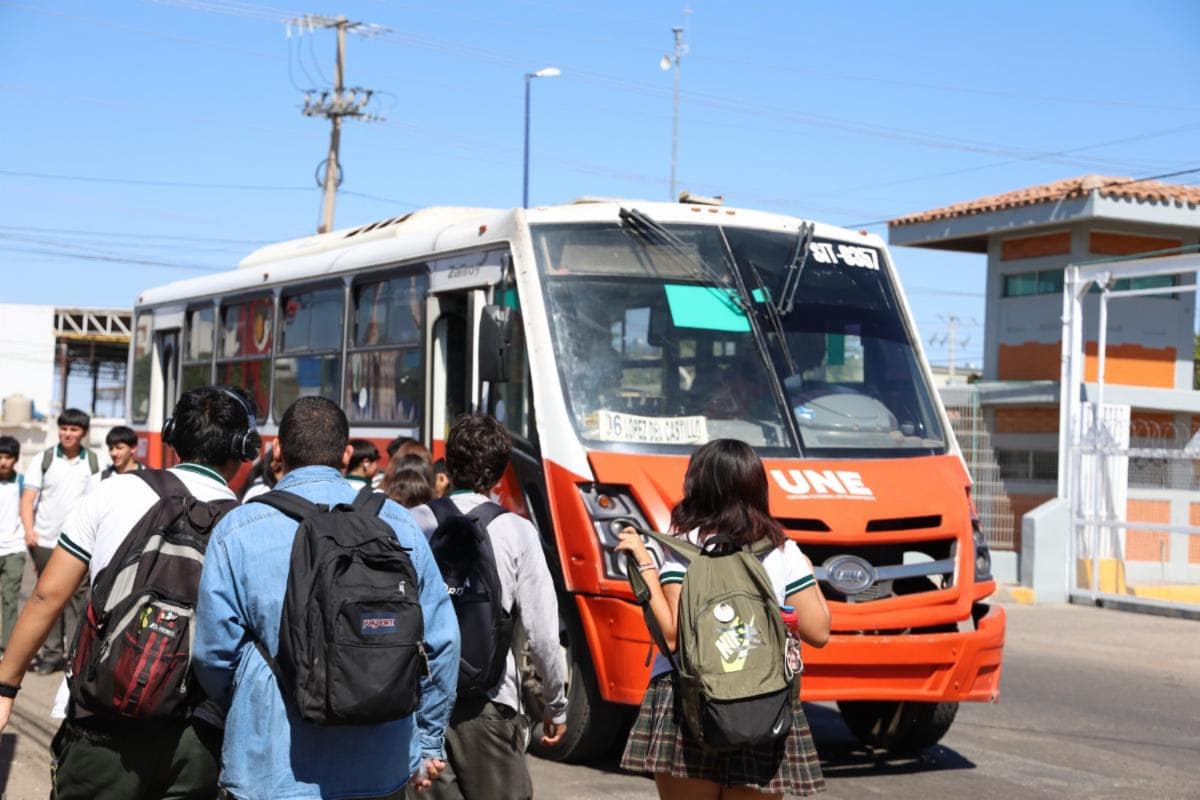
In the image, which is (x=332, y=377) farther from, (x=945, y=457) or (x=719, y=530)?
(x=719, y=530)

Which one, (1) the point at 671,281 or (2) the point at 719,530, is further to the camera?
(1) the point at 671,281

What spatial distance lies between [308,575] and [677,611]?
127cm

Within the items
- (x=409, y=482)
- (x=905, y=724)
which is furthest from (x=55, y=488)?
(x=905, y=724)

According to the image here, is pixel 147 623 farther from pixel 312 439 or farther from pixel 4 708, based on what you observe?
pixel 4 708

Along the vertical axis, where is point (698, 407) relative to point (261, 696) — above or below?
above

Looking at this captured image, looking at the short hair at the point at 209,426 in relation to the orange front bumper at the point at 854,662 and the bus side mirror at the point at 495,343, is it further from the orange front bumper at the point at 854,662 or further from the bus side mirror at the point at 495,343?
the bus side mirror at the point at 495,343

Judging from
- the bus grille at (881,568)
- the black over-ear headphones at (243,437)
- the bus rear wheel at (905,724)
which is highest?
the black over-ear headphones at (243,437)

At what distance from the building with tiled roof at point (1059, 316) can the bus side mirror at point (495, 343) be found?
49.6 feet

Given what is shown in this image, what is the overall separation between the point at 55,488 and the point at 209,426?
7.35m

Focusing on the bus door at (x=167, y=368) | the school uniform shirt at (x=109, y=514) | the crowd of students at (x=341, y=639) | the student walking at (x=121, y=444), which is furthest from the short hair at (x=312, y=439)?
the bus door at (x=167, y=368)

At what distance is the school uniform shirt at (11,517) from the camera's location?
11.4 m

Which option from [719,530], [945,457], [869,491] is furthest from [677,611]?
[945,457]

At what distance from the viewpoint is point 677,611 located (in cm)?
452

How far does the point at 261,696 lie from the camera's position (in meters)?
3.71
